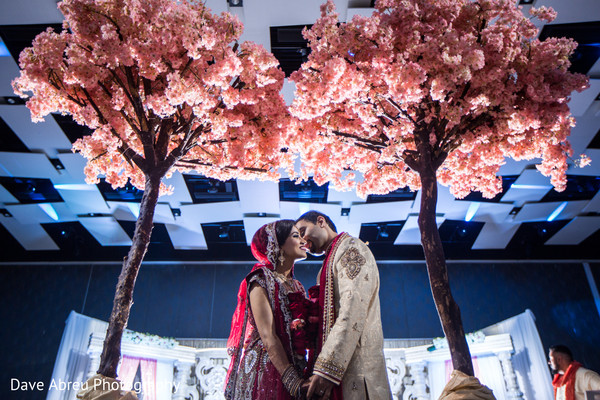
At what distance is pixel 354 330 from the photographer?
6.68 feet

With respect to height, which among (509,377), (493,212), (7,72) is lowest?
(509,377)

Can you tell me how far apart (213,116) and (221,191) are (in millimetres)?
4066

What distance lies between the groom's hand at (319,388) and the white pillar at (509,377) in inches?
181

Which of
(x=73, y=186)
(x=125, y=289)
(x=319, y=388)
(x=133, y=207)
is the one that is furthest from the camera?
(x=133, y=207)

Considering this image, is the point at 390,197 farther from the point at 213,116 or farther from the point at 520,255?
the point at 213,116

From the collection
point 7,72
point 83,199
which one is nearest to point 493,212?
point 83,199

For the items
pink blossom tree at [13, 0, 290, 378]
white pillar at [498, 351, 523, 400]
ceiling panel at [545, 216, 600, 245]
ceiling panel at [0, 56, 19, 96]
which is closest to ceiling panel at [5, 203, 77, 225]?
ceiling panel at [0, 56, 19, 96]

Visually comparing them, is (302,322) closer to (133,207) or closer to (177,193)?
(177,193)

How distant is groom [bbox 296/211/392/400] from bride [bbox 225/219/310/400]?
5.7 inches

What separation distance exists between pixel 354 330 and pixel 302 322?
30 centimetres

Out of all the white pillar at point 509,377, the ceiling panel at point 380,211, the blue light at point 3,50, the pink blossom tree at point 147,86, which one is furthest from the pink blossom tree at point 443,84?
the ceiling panel at point 380,211

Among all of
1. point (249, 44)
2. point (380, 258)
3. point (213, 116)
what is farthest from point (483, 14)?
point (380, 258)

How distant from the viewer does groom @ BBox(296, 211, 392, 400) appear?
195cm

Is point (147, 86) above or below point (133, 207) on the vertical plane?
below
